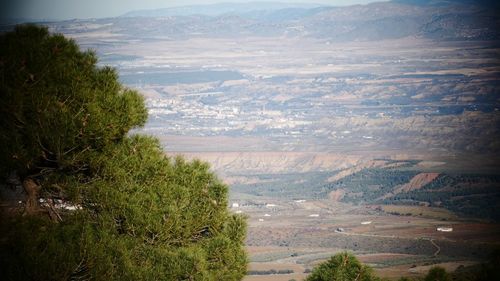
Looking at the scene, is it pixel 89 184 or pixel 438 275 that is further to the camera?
pixel 438 275

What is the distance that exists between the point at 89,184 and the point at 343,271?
339 centimetres

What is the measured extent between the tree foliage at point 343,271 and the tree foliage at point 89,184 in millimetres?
1107

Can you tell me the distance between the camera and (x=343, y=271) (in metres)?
11.0

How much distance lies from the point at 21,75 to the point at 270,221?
64615 mm

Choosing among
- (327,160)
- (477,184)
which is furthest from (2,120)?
(327,160)

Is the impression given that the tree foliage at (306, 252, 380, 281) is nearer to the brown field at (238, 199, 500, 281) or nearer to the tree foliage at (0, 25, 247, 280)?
the tree foliage at (0, 25, 247, 280)

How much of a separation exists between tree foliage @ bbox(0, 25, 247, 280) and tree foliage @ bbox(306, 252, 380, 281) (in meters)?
1.11

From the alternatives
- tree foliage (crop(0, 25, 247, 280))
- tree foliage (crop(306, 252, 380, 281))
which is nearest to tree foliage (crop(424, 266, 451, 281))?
tree foliage (crop(306, 252, 380, 281))

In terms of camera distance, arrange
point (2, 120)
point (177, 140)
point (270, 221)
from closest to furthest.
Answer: point (2, 120), point (270, 221), point (177, 140)

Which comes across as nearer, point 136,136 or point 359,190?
point 136,136

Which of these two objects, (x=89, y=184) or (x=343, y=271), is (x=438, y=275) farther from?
(x=89, y=184)

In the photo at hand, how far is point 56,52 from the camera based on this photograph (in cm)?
1027

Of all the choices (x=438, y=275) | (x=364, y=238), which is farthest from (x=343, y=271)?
(x=364, y=238)

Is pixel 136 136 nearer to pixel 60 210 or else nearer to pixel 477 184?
pixel 60 210
